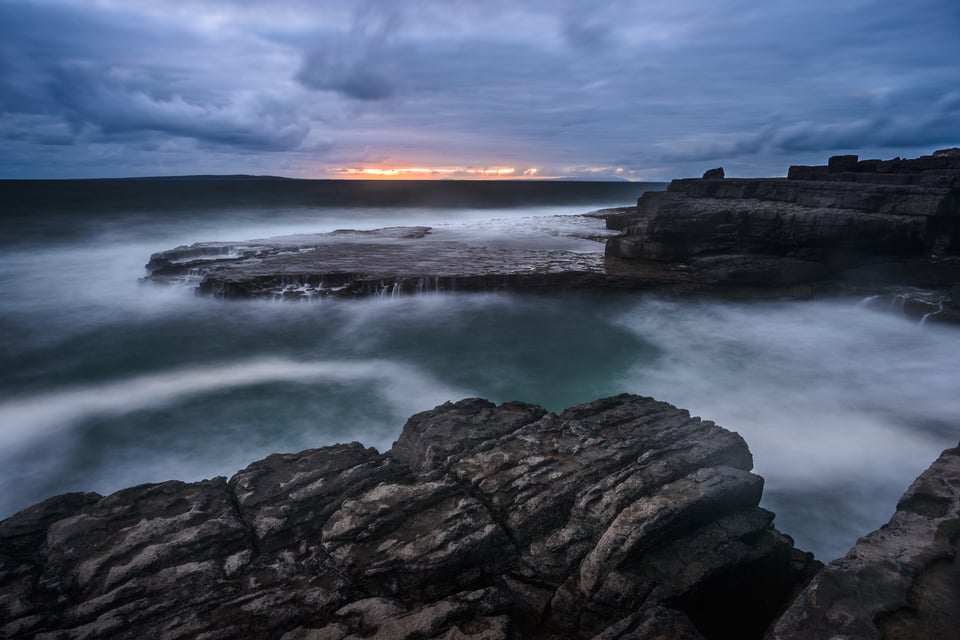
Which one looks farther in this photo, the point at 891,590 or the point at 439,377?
the point at 439,377

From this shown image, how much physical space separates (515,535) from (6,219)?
58943 millimetres

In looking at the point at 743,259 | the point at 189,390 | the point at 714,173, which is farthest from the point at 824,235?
the point at 189,390

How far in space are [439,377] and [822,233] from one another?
37.6 ft

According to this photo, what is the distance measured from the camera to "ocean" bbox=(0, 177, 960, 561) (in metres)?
7.98

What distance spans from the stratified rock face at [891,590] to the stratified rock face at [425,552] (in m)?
0.62

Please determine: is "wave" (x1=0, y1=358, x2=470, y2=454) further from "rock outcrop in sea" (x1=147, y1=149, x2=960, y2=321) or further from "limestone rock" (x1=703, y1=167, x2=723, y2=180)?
"limestone rock" (x1=703, y1=167, x2=723, y2=180)

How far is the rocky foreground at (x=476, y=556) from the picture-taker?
3.71 meters

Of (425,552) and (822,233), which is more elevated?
(822,233)

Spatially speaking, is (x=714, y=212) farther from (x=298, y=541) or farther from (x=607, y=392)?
(x=298, y=541)

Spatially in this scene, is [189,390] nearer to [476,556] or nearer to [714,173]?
[476,556]

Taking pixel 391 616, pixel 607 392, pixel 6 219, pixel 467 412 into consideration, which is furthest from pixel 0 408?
pixel 6 219

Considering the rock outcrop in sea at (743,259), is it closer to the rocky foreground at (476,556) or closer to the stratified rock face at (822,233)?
the stratified rock face at (822,233)

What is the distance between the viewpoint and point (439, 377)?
1129 centimetres

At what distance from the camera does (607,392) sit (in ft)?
35.0
